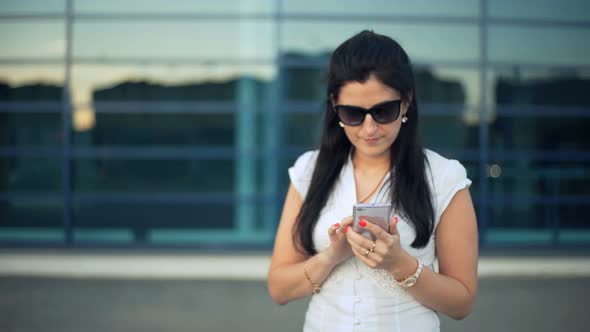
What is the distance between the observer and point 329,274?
208cm

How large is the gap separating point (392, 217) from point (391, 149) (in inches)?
10.4

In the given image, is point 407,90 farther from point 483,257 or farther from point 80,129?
point 80,129

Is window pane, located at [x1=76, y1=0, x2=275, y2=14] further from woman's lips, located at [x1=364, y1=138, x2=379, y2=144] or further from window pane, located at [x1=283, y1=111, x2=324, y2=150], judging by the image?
woman's lips, located at [x1=364, y1=138, x2=379, y2=144]

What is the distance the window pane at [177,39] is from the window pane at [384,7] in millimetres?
590

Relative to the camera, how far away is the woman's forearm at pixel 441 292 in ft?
6.33

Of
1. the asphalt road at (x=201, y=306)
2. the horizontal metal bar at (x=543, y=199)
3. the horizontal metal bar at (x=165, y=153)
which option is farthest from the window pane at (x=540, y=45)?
the asphalt road at (x=201, y=306)

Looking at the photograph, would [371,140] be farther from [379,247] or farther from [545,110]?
[545,110]

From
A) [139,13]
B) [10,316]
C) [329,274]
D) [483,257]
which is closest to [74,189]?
[139,13]

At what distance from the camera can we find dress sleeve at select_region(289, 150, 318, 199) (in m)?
2.21

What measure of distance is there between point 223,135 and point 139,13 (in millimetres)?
2197

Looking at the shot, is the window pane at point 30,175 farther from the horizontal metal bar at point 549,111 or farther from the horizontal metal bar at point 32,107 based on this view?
the horizontal metal bar at point 549,111

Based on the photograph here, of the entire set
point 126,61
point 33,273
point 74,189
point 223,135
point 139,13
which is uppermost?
point 139,13

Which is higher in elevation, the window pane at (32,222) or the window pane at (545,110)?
the window pane at (545,110)

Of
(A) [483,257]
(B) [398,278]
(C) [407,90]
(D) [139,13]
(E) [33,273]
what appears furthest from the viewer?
(D) [139,13]
